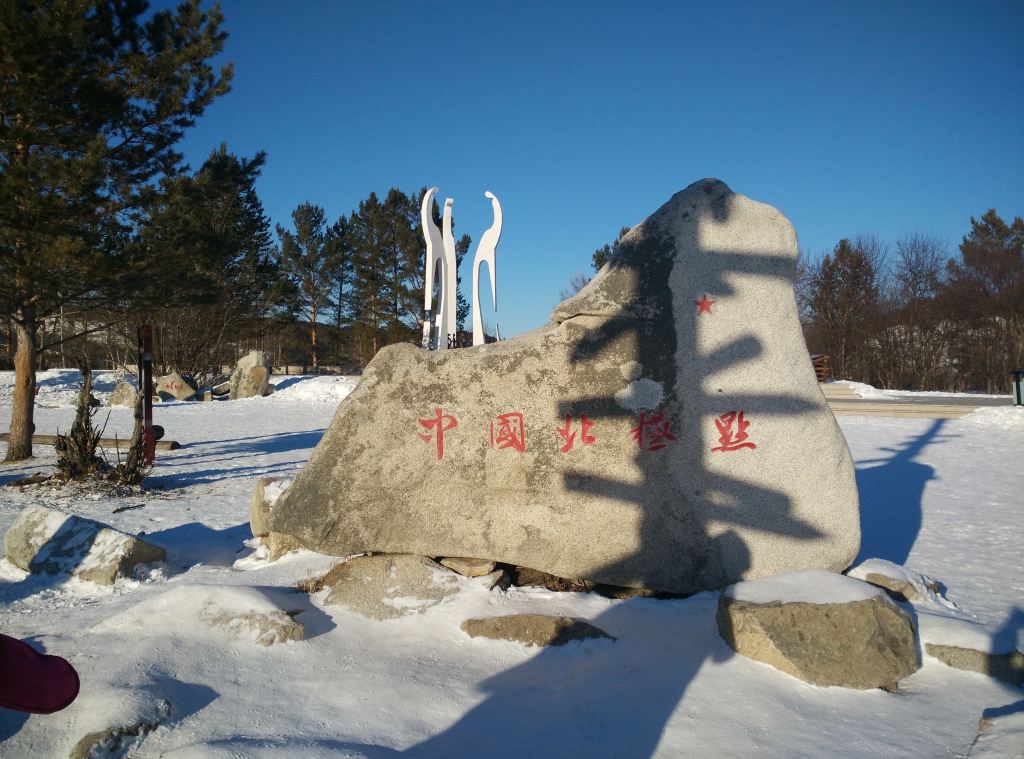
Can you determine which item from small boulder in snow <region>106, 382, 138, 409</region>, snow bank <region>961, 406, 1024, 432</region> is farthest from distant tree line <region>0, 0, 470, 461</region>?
snow bank <region>961, 406, 1024, 432</region>

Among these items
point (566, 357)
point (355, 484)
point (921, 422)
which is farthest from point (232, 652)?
point (921, 422)

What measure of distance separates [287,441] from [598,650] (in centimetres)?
889

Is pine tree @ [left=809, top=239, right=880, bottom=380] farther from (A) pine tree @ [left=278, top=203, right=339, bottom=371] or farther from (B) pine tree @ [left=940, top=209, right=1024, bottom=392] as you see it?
(A) pine tree @ [left=278, top=203, right=339, bottom=371]

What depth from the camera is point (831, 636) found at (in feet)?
10.1

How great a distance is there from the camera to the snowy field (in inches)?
101

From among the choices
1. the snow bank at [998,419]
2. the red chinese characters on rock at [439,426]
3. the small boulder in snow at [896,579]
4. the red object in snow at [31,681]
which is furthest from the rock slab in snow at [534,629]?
the snow bank at [998,419]

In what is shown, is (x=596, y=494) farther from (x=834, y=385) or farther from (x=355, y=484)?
(x=834, y=385)

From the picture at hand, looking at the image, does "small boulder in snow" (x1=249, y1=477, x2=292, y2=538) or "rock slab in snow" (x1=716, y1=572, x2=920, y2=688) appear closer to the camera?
"rock slab in snow" (x1=716, y1=572, x2=920, y2=688)

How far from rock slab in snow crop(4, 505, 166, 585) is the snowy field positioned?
103mm

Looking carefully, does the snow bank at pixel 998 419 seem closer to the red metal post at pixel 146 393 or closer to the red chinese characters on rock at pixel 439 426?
the red chinese characters on rock at pixel 439 426

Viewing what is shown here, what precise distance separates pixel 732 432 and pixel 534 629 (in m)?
1.66

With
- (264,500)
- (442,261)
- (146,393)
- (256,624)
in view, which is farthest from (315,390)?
(256,624)

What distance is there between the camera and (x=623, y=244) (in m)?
4.25

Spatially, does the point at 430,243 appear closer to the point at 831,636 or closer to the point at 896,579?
the point at 896,579
